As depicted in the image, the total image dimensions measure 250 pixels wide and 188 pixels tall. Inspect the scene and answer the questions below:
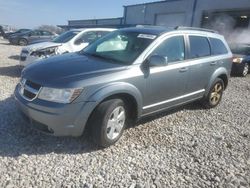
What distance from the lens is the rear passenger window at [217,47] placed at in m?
6.15

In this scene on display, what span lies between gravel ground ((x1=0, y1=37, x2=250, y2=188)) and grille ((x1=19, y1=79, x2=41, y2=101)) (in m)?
0.69

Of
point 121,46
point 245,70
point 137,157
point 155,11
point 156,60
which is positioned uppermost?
point 155,11

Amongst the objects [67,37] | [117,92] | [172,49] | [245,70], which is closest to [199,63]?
[172,49]

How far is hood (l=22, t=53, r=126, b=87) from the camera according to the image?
374 centimetres

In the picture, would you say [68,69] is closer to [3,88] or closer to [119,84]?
[119,84]

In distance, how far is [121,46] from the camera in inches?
193

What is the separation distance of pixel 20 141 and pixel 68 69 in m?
1.27

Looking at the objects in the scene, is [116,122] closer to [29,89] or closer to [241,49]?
[29,89]

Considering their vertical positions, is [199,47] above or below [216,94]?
above

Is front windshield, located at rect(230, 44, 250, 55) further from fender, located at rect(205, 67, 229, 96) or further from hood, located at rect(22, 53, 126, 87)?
hood, located at rect(22, 53, 126, 87)

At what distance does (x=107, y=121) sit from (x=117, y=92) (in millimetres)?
430

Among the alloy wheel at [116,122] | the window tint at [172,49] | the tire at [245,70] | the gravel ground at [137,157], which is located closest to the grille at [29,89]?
the gravel ground at [137,157]

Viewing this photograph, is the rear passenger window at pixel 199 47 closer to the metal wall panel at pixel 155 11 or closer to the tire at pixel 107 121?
the tire at pixel 107 121

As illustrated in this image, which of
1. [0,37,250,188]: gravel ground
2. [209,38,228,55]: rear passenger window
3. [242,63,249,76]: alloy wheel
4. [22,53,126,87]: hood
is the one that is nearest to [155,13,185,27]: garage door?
[242,63,249,76]: alloy wheel
